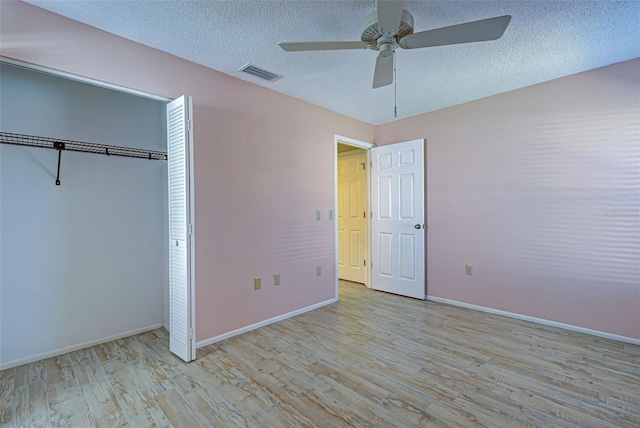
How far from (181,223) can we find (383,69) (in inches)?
75.1

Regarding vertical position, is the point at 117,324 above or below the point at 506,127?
below

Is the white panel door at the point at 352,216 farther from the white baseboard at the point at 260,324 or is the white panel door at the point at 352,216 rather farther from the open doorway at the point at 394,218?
the white baseboard at the point at 260,324

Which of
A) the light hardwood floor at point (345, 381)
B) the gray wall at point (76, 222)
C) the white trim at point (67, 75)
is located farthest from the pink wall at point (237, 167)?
the gray wall at point (76, 222)

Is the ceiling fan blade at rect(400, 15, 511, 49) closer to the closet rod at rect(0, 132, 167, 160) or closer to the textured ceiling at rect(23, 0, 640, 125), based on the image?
the textured ceiling at rect(23, 0, 640, 125)

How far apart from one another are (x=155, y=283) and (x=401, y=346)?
2485 millimetres

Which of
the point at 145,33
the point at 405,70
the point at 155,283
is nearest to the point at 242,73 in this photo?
the point at 145,33

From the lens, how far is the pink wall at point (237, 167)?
1983mm

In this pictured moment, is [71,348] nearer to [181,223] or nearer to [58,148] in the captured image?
[181,223]

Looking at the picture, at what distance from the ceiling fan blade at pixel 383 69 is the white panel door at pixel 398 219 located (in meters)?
1.84

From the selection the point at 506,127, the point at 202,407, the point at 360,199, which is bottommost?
the point at 202,407

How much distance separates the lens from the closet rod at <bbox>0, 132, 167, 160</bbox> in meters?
2.27

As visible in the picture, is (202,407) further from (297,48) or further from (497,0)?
(497,0)

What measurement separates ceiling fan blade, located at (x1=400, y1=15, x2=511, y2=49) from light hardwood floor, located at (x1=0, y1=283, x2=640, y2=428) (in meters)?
2.15

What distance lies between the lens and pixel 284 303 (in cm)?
328
